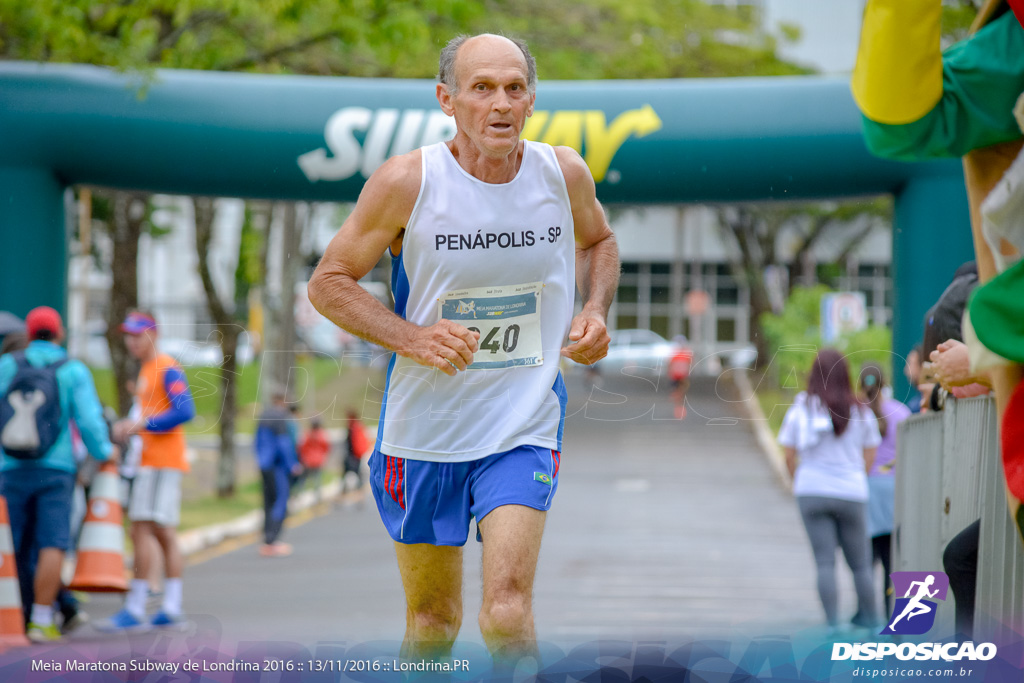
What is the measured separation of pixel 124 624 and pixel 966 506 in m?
4.90

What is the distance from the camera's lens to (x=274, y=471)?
10.2m

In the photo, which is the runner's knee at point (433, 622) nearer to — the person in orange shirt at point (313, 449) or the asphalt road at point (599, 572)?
the asphalt road at point (599, 572)

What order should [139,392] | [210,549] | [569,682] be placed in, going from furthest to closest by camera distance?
[210,549] → [139,392] → [569,682]

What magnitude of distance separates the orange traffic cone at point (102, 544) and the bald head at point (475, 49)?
4.43 m

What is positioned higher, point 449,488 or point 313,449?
point 449,488

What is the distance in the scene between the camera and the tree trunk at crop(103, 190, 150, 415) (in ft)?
38.6

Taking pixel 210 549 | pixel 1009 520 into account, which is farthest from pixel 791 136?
pixel 210 549

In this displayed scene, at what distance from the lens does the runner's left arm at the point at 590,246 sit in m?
3.04

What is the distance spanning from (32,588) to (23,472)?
666 millimetres

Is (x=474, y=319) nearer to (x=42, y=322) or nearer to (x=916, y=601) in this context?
(x=916, y=601)

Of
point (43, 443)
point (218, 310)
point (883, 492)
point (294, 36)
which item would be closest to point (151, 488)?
point (43, 443)

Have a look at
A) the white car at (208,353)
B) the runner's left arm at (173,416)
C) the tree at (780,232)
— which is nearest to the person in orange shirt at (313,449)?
the runner's left arm at (173,416)

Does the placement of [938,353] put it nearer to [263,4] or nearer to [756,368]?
[756,368]

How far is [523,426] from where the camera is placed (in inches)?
119
